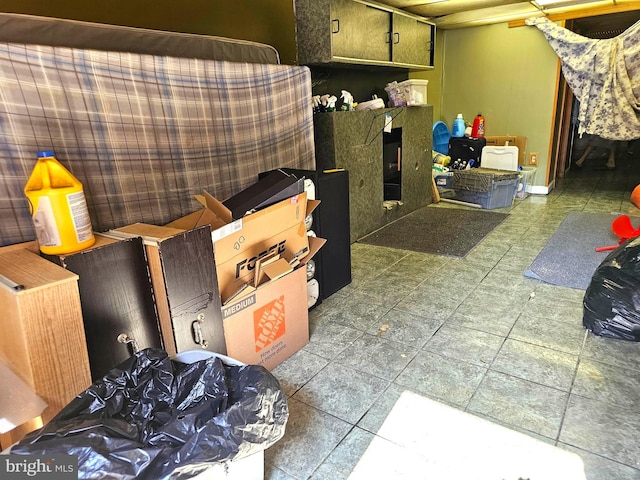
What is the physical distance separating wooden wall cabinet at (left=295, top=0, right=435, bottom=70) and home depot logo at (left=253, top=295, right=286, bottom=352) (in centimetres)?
190

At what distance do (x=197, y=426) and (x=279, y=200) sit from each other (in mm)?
1107

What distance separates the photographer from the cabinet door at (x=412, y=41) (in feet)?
11.8

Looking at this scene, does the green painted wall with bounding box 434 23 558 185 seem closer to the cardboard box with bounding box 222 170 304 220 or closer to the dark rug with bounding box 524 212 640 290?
the dark rug with bounding box 524 212 640 290

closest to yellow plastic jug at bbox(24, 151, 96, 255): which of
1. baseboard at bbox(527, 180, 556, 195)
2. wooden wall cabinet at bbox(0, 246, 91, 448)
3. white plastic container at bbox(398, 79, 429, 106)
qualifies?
wooden wall cabinet at bbox(0, 246, 91, 448)

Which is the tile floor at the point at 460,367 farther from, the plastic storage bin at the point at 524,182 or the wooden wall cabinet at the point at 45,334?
the plastic storage bin at the point at 524,182

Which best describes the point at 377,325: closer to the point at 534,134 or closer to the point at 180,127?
the point at 180,127

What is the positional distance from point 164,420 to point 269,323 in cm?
82

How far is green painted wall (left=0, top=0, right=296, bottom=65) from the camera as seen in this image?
164 centimetres

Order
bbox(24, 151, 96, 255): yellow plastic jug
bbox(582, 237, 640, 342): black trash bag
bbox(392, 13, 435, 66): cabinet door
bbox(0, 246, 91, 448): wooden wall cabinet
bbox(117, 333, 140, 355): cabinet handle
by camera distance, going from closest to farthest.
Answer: bbox(0, 246, 91, 448): wooden wall cabinet
bbox(24, 151, 96, 255): yellow plastic jug
bbox(117, 333, 140, 355): cabinet handle
bbox(582, 237, 640, 342): black trash bag
bbox(392, 13, 435, 66): cabinet door

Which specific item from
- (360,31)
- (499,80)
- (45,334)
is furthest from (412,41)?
(45,334)

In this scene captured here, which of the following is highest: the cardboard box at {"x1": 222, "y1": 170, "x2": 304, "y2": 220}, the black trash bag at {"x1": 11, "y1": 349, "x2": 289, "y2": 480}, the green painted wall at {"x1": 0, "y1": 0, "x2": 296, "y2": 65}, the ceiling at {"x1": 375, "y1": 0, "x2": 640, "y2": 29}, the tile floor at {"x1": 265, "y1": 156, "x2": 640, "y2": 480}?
the ceiling at {"x1": 375, "y1": 0, "x2": 640, "y2": 29}

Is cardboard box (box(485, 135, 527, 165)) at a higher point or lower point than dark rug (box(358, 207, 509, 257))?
higher

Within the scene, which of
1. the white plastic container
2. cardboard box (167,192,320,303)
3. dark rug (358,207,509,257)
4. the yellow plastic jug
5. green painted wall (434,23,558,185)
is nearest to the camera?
the yellow plastic jug

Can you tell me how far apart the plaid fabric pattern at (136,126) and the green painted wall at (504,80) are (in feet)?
11.6
